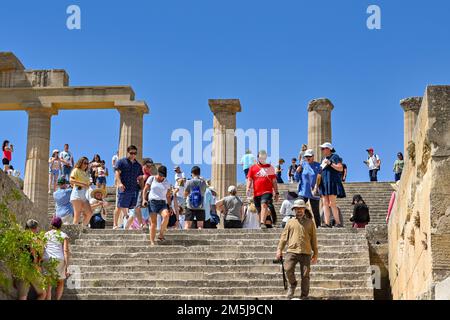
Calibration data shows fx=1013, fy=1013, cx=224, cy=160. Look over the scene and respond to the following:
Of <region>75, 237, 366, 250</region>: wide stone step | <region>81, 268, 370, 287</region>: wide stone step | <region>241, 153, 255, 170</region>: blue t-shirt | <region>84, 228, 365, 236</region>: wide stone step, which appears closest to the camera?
<region>81, 268, 370, 287</region>: wide stone step

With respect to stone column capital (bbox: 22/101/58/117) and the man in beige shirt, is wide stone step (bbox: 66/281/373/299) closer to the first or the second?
the man in beige shirt

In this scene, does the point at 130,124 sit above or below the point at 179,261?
above

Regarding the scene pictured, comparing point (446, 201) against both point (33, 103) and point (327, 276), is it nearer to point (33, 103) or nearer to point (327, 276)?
point (327, 276)

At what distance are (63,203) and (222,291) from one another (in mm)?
5899

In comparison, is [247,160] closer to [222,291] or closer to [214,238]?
[214,238]

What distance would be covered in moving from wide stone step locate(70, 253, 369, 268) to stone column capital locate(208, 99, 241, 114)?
13986 millimetres

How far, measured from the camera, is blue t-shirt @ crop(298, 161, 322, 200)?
1736 cm

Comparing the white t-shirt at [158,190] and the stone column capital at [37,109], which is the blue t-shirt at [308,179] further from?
the stone column capital at [37,109]

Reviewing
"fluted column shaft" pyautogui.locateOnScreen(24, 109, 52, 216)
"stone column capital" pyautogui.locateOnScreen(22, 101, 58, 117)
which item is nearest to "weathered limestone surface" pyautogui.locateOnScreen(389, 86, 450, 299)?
"fluted column shaft" pyautogui.locateOnScreen(24, 109, 52, 216)

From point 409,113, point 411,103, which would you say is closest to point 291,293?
point 409,113

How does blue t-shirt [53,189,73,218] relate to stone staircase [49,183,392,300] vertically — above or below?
above

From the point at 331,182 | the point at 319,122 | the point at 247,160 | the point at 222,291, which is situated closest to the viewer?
the point at 222,291

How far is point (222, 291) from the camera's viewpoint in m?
13.8
